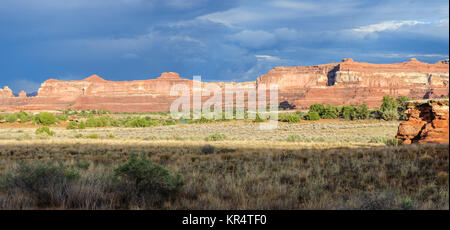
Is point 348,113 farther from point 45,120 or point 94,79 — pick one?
point 94,79

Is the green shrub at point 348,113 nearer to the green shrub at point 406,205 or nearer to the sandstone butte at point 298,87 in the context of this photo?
the green shrub at point 406,205

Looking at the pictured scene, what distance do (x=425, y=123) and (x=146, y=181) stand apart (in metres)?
11.1

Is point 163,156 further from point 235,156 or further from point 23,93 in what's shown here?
point 23,93

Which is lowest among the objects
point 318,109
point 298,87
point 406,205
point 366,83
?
point 406,205

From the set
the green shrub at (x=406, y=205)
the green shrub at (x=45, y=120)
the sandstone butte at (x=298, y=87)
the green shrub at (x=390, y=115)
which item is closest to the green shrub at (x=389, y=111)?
the green shrub at (x=390, y=115)

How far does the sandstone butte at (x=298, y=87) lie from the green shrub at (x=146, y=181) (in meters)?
119

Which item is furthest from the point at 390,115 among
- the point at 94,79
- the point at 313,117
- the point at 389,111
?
the point at 94,79

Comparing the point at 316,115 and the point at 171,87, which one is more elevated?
the point at 171,87

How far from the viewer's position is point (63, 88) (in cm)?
15900

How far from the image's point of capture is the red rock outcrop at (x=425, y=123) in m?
10.8

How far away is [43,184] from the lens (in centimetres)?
563

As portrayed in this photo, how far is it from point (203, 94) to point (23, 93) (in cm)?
9587
